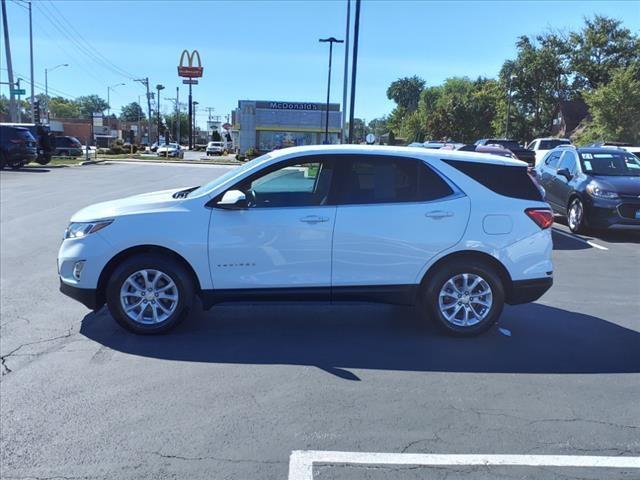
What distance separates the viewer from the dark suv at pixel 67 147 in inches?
1721

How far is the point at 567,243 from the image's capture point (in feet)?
34.4

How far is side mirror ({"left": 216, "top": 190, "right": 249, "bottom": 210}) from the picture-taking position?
16.3ft

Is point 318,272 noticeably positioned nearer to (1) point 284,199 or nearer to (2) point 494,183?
(1) point 284,199

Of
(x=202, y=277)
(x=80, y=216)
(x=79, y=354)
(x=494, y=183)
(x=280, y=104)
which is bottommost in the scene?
(x=79, y=354)

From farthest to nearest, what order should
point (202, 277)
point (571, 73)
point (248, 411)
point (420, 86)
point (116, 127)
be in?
point (420, 86) < point (116, 127) < point (571, 73) < point (202, 277) < point (248, 411)

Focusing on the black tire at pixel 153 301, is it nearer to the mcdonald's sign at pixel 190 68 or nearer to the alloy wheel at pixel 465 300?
the alloy wheel at pixel 465 300

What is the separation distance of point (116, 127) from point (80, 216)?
460 feet

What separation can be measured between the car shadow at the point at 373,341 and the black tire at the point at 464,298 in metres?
0.11

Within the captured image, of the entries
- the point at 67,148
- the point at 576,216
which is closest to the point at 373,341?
the point at 576,216

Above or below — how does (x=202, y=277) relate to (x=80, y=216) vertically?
below

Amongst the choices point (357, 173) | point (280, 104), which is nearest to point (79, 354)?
point (357, 173)

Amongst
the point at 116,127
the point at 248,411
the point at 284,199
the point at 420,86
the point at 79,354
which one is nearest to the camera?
the point at 248,411

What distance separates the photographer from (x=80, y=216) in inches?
209

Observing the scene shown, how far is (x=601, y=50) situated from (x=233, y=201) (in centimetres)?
6235
